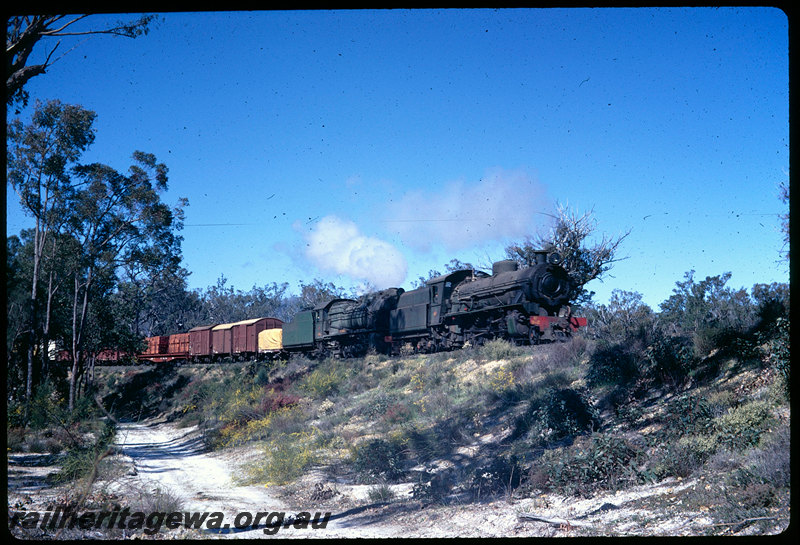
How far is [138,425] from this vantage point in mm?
31266

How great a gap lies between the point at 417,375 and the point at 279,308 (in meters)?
81.6

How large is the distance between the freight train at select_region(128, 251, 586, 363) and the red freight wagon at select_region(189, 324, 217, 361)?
2.76 metres

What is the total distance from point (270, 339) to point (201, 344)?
29.7 feet

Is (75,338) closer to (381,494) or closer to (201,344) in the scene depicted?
(201,344)

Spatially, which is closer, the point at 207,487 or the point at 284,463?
the point at 207,487

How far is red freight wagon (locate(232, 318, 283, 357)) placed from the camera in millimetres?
41844

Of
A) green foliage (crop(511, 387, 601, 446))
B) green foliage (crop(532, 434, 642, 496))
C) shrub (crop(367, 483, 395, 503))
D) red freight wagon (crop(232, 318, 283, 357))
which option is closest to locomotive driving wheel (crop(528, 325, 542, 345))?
green foliage (crop(511, 387, 601, 446))

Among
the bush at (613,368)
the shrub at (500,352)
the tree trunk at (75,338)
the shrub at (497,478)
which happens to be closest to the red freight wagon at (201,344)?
the tree trunk at (75,338)

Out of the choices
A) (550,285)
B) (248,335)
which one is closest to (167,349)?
(248,335)

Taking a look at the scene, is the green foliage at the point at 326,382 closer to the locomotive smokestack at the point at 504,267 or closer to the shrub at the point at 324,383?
the shrub at the point at 324,383

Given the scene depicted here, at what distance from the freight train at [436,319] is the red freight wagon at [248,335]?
8cm

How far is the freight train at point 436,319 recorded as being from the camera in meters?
22.0

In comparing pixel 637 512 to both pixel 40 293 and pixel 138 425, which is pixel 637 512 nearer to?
pixel 138 425

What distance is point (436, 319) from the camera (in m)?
26.3
